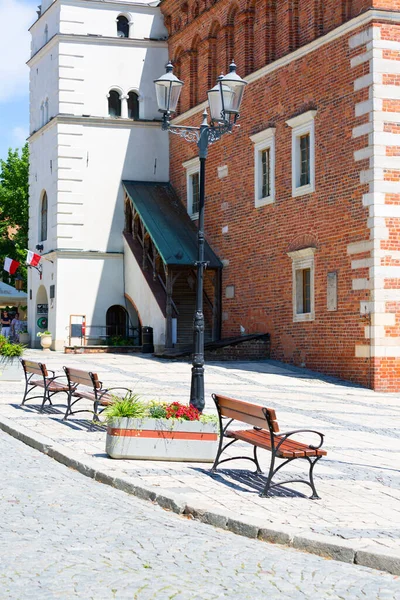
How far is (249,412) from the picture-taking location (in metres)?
10.4

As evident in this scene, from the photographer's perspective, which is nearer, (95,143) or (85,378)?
(85,378)

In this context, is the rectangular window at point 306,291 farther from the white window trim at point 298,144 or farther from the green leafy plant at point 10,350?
the green leafy plant at point 10,350

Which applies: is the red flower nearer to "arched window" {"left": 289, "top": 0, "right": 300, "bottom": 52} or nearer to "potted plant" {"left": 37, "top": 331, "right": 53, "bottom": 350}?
"arched window" {"left": 289, "top": 0, "right": 300, "bottom": 52}

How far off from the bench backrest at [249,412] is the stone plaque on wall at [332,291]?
13332 mm

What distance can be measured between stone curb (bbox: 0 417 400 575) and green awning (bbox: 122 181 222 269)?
1901 cm

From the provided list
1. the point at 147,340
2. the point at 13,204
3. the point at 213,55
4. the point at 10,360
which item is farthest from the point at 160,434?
the point at 13,204

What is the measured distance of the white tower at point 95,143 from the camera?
1385 inches

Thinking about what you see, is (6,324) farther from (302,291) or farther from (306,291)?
(306,291)

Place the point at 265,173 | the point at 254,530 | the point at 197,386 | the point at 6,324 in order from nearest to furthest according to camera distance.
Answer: the point at 254,530
the point at 197,386
the point at 265,173
the point at 6,324

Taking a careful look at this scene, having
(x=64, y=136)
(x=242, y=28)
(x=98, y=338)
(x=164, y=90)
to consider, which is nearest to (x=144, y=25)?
(x=64, y=136)

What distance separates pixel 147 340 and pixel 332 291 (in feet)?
29.8

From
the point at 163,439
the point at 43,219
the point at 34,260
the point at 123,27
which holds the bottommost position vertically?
the point at 163,439

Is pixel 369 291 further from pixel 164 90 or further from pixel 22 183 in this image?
pixel 22 183

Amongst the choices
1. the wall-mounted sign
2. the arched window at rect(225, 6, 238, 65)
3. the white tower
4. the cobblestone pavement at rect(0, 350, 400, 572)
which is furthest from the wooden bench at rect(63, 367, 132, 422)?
the wall-mounted sign
